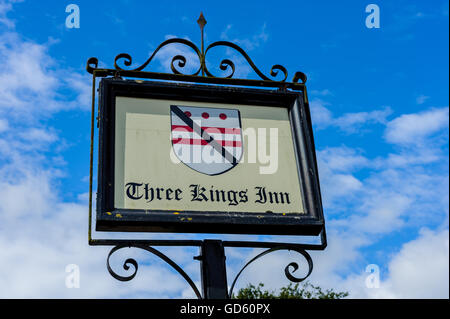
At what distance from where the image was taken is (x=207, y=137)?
3.72 metres

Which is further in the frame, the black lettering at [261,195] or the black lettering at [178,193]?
the black lettering at [261,195]

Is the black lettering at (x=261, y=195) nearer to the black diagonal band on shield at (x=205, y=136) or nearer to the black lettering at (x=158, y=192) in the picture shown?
the black diagonal band on shield at (x=205, y=136)

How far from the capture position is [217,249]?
3.40 m

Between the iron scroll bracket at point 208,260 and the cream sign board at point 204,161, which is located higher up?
the cream sign board at point 204,161

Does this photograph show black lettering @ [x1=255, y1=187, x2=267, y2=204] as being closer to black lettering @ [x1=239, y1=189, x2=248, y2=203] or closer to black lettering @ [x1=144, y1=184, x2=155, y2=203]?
black lettering @ [x1=239, y1=189, x2=248, y2=203]

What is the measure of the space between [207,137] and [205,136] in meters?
0.01

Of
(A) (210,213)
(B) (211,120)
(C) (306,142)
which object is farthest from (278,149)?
(A) (210,213)

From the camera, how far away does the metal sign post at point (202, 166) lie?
→ 11.0ft

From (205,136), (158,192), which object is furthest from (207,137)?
(158,192)

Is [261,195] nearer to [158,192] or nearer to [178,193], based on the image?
[178,193]

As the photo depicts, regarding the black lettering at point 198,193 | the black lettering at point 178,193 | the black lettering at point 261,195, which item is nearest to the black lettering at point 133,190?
the black lettering at point 178,193

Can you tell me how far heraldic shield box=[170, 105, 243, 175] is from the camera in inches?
143

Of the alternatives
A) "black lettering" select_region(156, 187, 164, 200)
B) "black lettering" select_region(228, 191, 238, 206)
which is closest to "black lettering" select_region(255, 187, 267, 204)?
"black lettering" select_region(228, 191, 238, 206)
